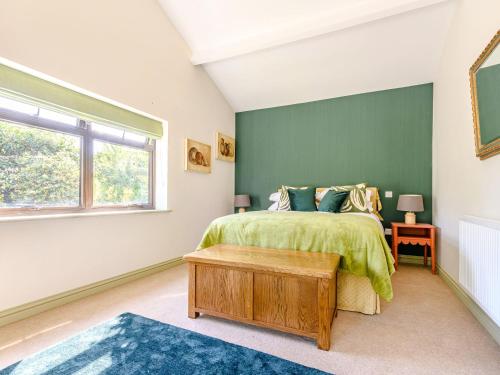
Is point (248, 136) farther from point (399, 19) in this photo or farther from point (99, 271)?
point (99, 271)

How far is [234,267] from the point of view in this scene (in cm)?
181

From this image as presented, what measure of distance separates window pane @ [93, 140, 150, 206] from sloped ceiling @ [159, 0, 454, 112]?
167 cm

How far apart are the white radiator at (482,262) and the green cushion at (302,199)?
1.74 metres

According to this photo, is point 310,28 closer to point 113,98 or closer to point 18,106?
point 113,98

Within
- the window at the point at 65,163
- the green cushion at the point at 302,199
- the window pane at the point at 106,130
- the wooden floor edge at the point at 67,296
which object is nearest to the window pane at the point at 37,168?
the window at the point at 65,163

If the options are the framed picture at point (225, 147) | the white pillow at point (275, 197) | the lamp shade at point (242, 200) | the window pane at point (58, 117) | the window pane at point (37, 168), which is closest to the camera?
the window pane at point (37, 168)

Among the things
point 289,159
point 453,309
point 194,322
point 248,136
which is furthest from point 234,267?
point 248,136

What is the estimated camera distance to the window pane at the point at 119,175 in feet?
8.87

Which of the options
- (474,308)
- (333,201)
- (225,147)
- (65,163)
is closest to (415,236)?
(333,201)

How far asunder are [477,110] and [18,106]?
11.9ft

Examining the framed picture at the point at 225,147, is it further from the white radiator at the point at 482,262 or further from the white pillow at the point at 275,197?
the white radiator at the point at 482,262

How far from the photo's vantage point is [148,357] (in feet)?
4.83

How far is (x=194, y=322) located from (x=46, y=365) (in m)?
0.86

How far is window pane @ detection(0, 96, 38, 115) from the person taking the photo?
1979mm
